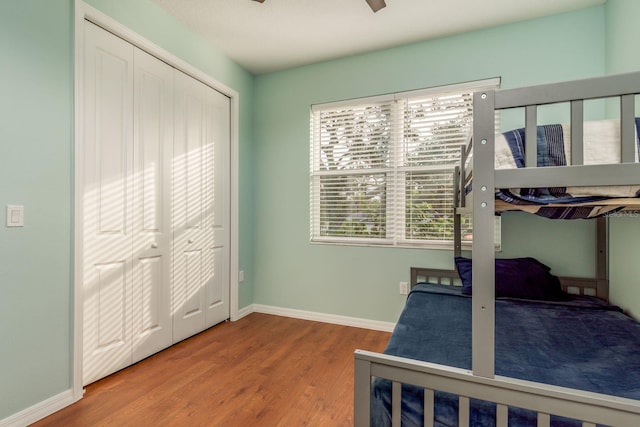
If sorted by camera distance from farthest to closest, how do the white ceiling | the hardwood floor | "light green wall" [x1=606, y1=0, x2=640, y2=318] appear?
the white ceiling
"light green wall" [x1=606, y1=0, x2=640, y2=318]
the hardwood floor

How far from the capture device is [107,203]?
6.41 ft

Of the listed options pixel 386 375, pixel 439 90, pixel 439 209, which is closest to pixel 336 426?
pixel 386 375

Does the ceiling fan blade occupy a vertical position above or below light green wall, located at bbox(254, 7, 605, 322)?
above

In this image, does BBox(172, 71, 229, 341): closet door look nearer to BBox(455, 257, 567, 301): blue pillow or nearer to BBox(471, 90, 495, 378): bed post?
BBox(455, 257, 567, 301): blue pillow

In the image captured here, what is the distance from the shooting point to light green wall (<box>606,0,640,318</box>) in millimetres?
1812

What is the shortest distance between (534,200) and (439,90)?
193cm

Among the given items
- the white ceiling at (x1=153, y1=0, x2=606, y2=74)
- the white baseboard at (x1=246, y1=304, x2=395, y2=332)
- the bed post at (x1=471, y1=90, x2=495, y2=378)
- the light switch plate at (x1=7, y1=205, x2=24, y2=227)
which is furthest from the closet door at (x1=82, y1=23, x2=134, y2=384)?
the bed post at (x1=471, y1=90, x2=495, y2=378)

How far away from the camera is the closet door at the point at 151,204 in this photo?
2162 mm

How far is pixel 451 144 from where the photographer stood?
2623 mm

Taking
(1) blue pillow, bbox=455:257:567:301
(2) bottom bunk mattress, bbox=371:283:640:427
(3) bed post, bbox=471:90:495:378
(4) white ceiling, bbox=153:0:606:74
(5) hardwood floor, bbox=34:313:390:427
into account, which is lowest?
(5) hardwood floor, bbox=34:313:390:427

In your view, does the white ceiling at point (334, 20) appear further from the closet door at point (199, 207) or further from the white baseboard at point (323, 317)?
the white baseboard at point (323, 317)

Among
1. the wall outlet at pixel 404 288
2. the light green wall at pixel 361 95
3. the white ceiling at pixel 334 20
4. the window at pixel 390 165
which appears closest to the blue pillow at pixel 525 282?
the light green wall at pixel 361 95

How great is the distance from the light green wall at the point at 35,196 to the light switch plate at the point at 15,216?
0.07 ft

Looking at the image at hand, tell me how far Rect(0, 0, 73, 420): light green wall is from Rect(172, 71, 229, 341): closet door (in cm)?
79
